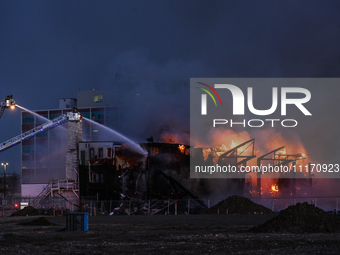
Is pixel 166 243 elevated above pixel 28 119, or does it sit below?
below

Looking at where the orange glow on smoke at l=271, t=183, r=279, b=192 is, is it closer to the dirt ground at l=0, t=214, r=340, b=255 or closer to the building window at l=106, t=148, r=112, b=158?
the building window at l=106, t=148, r=112, b=158

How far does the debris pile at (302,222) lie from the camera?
78.9 ft

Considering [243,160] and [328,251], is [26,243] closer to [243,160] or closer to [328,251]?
[328,251]

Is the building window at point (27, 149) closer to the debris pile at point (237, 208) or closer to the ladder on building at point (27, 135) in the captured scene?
the ladder on building at point (27, 135)

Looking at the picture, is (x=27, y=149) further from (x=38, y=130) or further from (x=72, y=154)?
(x=72, y=154)

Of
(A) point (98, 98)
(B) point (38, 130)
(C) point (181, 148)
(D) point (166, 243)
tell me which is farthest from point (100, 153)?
(D) point (166, 243)

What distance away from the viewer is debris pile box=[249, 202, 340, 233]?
2405cm

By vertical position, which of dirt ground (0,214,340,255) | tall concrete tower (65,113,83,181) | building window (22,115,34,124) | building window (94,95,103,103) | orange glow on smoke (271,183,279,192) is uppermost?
building window (94,95,103,103)

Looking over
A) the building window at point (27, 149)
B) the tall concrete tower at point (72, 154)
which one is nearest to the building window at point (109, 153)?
the tall concrete tower at point (72, 154)

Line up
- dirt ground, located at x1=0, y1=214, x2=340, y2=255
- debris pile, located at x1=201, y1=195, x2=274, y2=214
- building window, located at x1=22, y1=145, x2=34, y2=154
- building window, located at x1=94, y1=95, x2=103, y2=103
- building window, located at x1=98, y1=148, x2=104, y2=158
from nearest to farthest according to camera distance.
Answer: dirt ground, located at x1=0, y1=214, x2=340, y2=255
debris pile, located at x1=201, y1=195, x2=274, y2=214
building window, located at x1=98, y1=148, x2=104, y2=158
building window, located at x1=94, y1=95, x2=103, y2=103
building window, located at x1=22, y1=145, x2=34, y2=154

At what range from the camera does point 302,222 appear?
80.9ft

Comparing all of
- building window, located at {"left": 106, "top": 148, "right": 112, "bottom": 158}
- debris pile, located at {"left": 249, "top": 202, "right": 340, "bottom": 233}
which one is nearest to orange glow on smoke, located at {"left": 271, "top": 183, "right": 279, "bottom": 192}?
building window, located at {"left": 106, "top": 148, "right": 112, "bottom": 158}

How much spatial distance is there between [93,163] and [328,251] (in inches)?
1596

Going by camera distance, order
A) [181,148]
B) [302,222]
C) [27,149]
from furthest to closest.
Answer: [27,149] < [181,148] < [302,222]
